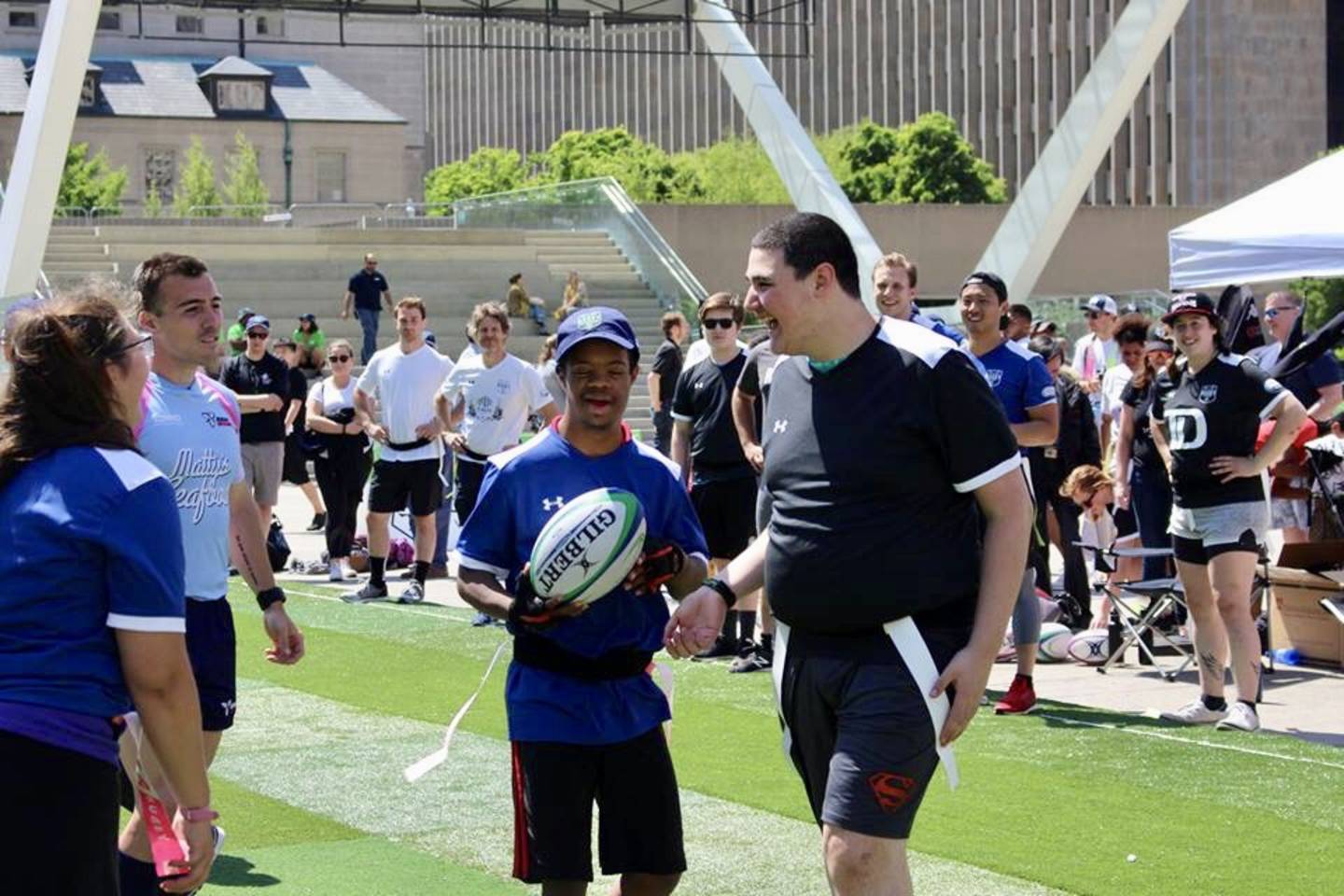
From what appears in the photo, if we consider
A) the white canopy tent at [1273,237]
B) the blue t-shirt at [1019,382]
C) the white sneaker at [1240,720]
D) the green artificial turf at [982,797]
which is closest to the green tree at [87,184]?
the white canopy tent at [1273,237]

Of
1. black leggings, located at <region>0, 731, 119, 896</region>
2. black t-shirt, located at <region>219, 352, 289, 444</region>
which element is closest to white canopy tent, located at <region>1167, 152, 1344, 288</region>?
black t-shirt, located at <region>219, 352, 289, 444</region>

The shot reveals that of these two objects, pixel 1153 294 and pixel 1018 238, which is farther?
pixel 1153 294

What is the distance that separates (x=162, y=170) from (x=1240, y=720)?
90.1 m

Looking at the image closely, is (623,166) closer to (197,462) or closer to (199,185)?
(199,185)

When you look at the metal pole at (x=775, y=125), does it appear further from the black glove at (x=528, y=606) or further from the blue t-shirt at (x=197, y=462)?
the black glove at (x=528, y=606)

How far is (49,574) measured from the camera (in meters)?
3.90

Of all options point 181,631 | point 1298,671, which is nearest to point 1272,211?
point 1298,671

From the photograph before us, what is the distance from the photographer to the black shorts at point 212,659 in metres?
6.06

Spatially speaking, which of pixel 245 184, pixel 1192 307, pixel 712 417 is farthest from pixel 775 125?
pixel 245 184

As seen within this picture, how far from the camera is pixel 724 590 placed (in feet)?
17.6

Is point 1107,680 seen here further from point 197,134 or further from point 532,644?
point 197,134

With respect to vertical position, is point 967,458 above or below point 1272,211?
below

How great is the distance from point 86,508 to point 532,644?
165 cm

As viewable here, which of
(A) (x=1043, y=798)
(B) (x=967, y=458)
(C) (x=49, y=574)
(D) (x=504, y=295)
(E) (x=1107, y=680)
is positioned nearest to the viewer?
(C) (x=49, y=574)
